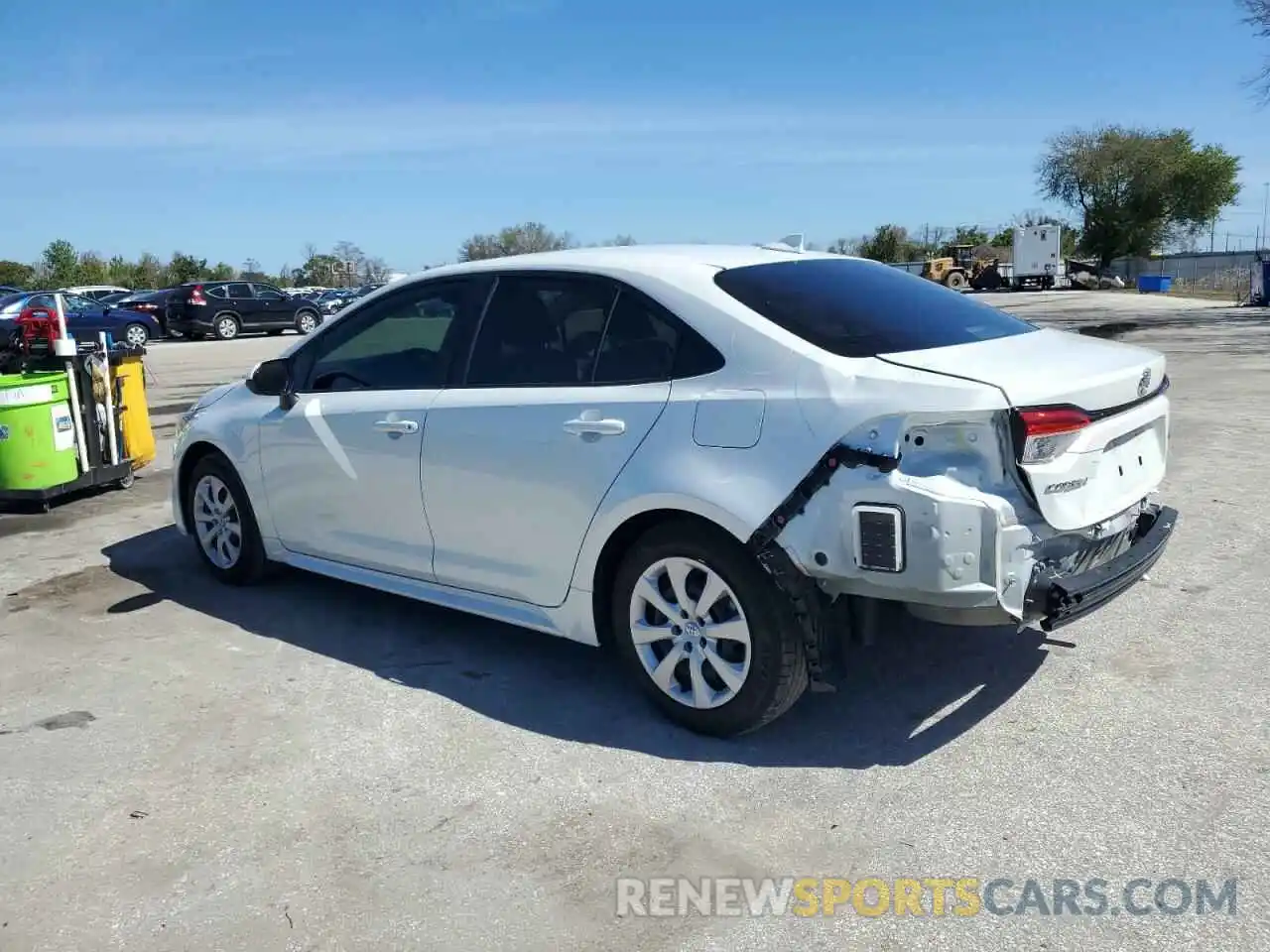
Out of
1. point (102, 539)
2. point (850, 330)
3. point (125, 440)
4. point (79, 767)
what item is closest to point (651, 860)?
point (850, 330)

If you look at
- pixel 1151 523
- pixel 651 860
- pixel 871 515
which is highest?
pixel 871 515

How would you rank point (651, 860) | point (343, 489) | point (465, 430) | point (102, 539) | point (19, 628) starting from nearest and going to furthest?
1. point (651, 860)
2. point (465, 430)
3. point (343, 489)
4. point (19, 628)
5. point (102, 539)

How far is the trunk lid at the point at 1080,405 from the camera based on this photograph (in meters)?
3.41

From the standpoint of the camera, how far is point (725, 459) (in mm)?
3602

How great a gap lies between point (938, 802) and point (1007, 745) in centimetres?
49

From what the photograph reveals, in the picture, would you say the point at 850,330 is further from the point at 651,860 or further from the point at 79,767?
the point at 79,767

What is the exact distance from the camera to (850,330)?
3.80 m

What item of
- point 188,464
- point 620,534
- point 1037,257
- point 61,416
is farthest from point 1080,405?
point 1037,257

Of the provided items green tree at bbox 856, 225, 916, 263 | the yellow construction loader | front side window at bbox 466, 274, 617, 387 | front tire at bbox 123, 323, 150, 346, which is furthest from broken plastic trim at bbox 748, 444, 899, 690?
green tree at bbox 856, 225, 916, 263

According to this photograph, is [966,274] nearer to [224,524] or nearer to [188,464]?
[188,464]

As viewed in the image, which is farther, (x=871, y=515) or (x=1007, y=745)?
(x=1007, y=745)

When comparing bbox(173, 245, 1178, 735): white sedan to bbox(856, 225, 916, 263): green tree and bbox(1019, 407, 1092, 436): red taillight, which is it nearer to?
bbox(1019, 407, 1092, 436): red taillight

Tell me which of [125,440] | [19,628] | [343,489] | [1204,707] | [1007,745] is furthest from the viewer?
[125,440]

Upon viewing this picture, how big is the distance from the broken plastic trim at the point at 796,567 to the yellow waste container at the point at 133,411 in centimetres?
661
